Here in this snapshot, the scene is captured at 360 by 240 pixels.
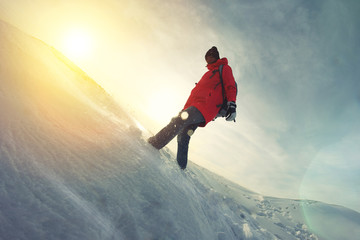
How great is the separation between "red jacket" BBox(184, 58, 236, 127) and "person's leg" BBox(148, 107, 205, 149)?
4.8 inches

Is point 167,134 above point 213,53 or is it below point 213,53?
below

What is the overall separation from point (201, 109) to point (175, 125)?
528mm

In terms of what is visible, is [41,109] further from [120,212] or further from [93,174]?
[120,212]

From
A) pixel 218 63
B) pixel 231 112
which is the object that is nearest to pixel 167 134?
pixel 231 112

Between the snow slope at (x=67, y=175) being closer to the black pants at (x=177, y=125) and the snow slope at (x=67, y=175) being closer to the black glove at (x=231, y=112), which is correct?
the black pants at (x=177, y=125)

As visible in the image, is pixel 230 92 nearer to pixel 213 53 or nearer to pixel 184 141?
pixel 213 53

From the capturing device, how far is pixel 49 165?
1.39 meters

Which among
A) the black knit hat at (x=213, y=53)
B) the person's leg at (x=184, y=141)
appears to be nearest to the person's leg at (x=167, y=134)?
the person's leg at (x=184, y=141)

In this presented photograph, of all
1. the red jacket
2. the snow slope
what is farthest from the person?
the snow slope

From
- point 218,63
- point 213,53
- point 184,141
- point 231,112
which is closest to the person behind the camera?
point 231,112

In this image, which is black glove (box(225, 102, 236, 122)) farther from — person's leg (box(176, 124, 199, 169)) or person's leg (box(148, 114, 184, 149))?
person's leg (box(148, 114, 184, 149))

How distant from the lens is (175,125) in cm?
322

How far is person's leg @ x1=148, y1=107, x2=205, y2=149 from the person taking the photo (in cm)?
317

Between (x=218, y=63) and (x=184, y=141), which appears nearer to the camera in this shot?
(x=184, y=141)
